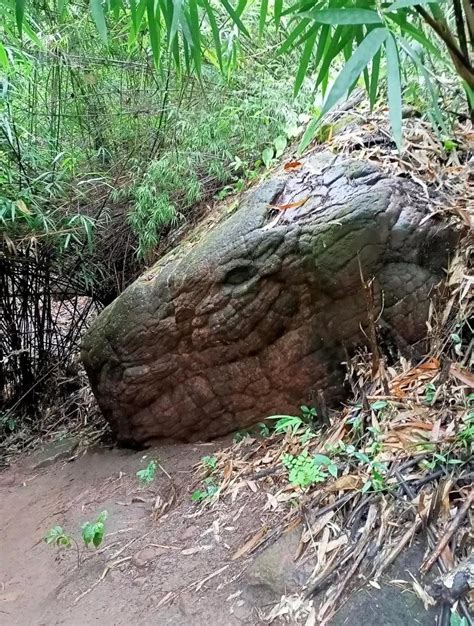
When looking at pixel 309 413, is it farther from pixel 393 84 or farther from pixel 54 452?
pixel 54 452

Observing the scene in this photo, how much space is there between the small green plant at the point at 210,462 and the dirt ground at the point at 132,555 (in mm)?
77

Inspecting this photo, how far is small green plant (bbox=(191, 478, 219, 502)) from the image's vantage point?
209 centimetres

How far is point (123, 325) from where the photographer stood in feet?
8.46

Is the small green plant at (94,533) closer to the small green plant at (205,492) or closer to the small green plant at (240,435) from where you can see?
the small green plant at (205,492)

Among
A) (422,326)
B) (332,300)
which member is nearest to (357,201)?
(332,300)

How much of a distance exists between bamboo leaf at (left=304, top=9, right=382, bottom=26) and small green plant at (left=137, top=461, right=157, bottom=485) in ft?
6.41

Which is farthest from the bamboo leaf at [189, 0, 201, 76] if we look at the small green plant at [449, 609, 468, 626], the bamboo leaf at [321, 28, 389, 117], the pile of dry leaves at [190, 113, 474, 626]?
the small green plant at [449, 609, 468, 626]

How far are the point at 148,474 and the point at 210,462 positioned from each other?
319 mm

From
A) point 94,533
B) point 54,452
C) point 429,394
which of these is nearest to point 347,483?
point 429,394

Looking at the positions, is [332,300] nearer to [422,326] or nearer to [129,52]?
[422,326]

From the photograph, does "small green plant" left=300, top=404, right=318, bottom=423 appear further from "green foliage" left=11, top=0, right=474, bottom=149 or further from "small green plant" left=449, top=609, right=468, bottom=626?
"green foliage" left=11, top=0, right=474, bottom=149

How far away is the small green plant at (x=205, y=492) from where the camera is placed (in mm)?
2088

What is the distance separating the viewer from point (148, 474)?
2.41 meters

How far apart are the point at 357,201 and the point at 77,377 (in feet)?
8.40
